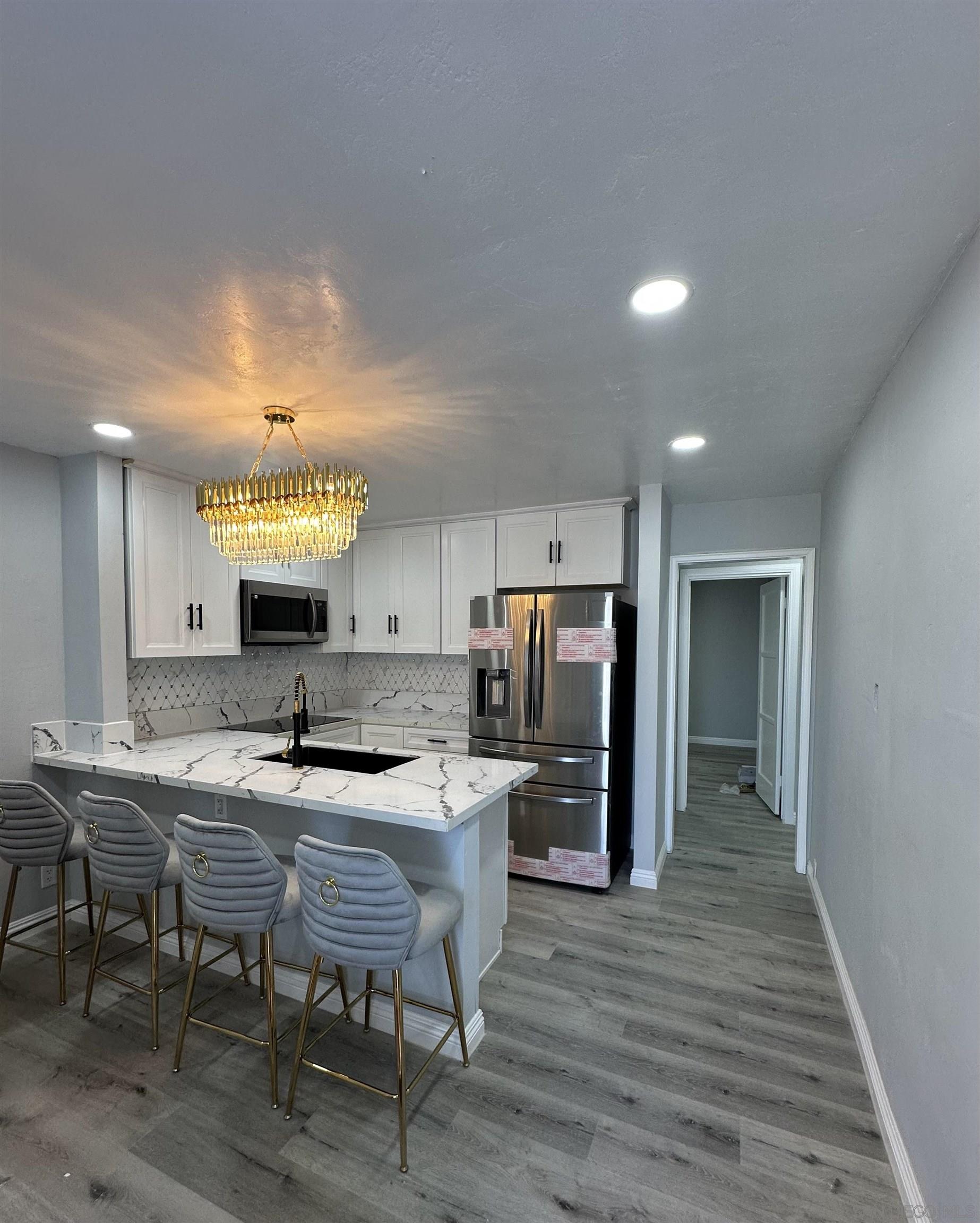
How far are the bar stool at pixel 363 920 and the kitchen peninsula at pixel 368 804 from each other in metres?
0.23

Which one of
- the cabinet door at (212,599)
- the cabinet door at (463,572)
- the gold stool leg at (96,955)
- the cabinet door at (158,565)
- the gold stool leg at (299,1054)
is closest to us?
the gold stool leg at (299,1054)

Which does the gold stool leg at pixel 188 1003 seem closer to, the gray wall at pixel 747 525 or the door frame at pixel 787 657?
the door frame at pixel 787 657

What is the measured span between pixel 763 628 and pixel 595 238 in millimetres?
5175

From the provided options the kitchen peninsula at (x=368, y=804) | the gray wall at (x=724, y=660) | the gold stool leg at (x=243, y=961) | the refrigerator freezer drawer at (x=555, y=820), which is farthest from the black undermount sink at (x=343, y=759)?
the gray wall at (x=724, y=660)

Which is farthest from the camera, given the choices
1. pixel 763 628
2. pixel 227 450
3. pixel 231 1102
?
pixel 763 628

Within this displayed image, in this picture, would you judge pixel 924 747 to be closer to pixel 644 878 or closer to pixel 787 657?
pixel 644 878

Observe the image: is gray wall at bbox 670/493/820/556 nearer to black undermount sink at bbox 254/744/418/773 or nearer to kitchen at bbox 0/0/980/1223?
kitchen at bbox 0/0/980/1223

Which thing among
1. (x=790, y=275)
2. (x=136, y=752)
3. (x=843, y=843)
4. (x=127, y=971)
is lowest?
(x=127, y=971)

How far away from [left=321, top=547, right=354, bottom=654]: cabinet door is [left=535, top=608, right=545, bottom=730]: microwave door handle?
190cm

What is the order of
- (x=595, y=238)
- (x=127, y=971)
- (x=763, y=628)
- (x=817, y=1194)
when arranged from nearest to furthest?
(x=595, y=238), (x=817, y=1194), (x=127, y=971), (x=763, y=628)

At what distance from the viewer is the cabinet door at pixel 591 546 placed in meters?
3.81

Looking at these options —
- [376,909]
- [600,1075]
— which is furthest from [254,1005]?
[600,1075]

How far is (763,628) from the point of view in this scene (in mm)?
5715

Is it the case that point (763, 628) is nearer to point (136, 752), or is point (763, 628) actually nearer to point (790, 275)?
point (790, 275)
